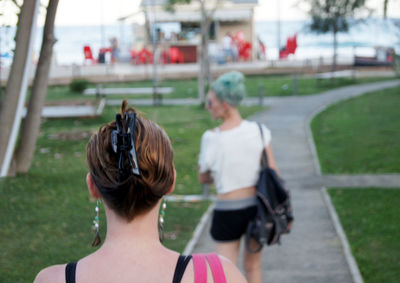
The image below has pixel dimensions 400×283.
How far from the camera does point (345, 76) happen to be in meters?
32.6

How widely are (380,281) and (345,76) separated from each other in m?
27.8

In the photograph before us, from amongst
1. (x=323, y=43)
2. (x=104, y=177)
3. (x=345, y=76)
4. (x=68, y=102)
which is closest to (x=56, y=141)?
(x=68, y=102)

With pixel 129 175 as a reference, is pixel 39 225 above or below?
below

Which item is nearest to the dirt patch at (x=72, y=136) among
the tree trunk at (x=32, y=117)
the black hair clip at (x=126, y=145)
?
the tree trunk at (x=32, y=117)

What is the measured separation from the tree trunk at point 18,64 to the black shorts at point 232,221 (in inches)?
70.7

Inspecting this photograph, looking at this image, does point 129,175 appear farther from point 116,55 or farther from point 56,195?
point 116,55

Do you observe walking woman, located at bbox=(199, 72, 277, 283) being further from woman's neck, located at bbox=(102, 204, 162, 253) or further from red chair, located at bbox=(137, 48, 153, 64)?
red chair, located at bbox=(137, 48, 153, 64)

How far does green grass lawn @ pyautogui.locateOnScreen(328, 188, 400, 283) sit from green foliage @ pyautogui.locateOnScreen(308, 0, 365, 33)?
21.5 m

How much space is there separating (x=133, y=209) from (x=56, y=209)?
21.0 feet

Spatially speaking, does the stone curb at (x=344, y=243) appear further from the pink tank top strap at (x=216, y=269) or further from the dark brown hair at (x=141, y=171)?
the dark brown hair at (x=141, y=171)

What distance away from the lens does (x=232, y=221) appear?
444cm

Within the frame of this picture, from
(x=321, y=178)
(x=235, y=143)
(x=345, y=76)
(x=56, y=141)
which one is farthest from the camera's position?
(x=345, y=76)

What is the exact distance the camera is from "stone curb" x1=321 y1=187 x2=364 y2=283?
5798 mm

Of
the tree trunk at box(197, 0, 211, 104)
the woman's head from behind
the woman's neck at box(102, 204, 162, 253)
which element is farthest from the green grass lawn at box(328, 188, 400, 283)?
the tree trunk at box(197, 0, 211, 104)
